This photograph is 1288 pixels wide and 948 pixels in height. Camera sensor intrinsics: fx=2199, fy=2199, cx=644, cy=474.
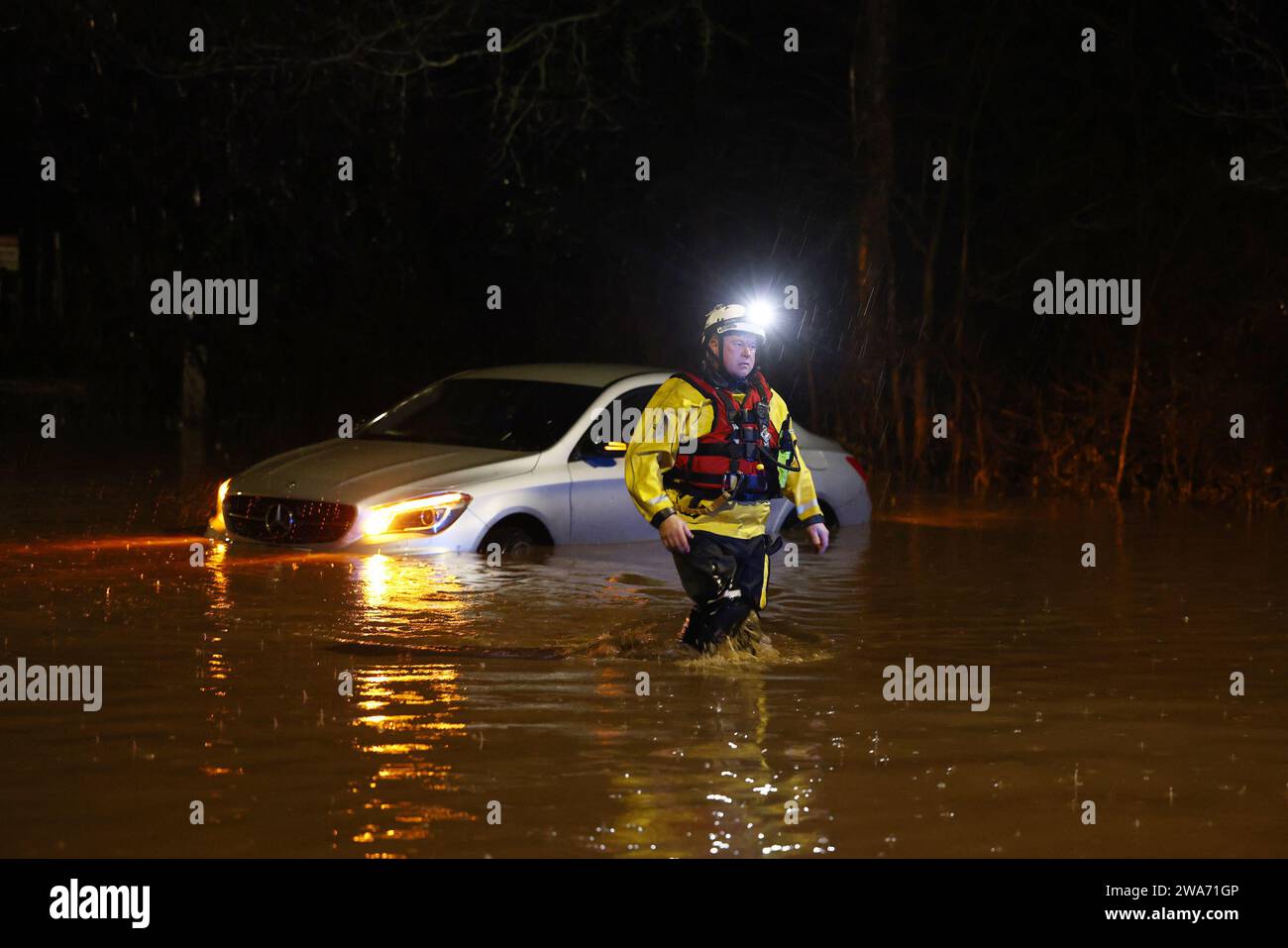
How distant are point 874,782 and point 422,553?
6118 mm

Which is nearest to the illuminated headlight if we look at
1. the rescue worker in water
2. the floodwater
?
the floodwater

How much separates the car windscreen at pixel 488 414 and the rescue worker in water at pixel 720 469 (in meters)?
4.36

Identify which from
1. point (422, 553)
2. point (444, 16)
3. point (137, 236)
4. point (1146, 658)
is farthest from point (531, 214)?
point (1146, 658)

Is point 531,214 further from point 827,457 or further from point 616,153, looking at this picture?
point 827,457

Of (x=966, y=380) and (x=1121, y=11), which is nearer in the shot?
(x=966, y=380)

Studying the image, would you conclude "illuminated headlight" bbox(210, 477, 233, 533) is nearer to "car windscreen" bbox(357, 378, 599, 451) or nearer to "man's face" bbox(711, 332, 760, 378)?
"car windscreen" bbox(357, 378, 599, 451)

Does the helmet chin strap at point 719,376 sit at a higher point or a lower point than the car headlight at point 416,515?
higher

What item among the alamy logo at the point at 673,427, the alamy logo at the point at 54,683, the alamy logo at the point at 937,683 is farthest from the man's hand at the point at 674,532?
the alamy logo at the point at 54,683

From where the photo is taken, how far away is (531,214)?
2561cm

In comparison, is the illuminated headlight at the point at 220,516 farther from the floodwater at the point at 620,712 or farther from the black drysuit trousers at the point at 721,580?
the black drysuit trousers at the point at 721,580

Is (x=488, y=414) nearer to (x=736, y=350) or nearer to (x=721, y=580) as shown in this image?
(x=721, y=580)

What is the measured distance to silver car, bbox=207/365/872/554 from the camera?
43.3 feet

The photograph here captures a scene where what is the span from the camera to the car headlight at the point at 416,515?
1310cm

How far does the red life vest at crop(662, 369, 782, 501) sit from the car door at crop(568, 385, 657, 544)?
14.1 ft
